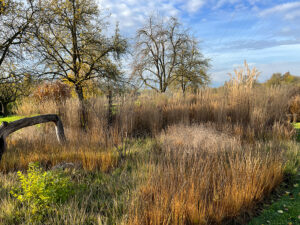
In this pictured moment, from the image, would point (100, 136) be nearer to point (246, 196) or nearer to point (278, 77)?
point (246, 196)

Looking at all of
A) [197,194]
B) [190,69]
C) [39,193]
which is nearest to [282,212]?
[197,194]

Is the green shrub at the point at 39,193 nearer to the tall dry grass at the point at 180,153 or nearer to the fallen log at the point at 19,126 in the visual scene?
the tall dry grass at the point at 180,153

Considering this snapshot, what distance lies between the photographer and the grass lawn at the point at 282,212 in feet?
8.14

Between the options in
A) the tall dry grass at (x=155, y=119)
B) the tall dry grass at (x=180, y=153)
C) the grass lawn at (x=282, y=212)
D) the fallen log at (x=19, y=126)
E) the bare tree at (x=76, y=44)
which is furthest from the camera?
the bare tree at (x=76, y=44)

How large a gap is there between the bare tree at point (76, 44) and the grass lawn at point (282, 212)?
8029 millimetres

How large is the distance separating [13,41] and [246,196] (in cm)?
938

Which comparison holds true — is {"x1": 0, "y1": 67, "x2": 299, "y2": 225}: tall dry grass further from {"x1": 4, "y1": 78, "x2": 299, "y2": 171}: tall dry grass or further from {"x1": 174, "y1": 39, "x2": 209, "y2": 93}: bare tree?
{"x1": 174, "y1": 39, "x2": 209, "y2": 93}: bare tree

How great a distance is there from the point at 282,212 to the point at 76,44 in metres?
9.95

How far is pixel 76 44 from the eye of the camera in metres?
9.58

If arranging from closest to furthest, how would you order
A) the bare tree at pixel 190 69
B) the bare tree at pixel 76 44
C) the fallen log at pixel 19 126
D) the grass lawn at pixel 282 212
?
the grass lawn at pixel 282 212 → the fallen log at pixel 19 126 → the bare tree at pixel 76 44 → the bare tree at pixel 190 69

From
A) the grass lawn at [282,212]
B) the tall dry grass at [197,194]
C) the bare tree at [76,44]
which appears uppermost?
the bare tree at [76,44]

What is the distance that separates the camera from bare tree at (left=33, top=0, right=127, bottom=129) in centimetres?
898

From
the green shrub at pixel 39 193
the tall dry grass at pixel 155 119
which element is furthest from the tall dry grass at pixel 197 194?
the tall dry grass at pixel 155 119

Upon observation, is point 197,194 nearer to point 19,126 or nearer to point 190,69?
point 19,126
